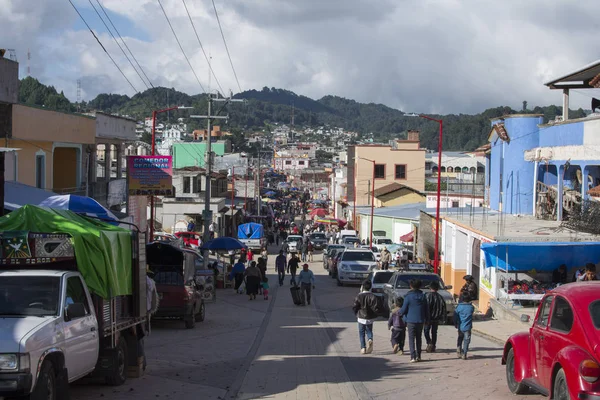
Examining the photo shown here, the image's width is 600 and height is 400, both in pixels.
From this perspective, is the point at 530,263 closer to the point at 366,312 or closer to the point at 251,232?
the point at 366,312

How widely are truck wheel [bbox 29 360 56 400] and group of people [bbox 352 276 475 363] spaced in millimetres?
7585

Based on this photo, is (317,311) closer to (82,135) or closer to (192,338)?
(192,338)

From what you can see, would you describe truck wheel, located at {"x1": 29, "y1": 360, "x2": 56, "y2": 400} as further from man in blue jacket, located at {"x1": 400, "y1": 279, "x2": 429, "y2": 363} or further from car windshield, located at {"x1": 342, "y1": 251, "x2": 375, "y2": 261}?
car windshield, located at {"x1": 342, "y1": 251, "x2": 375, "y2": 261}

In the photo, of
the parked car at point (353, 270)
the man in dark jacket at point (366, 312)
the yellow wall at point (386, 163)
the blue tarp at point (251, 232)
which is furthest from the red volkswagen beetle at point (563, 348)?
the yellow wall at point (386, 163)

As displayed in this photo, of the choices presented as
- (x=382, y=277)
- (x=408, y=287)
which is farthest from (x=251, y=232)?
(x=408, y=287)

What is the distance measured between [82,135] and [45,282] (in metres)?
23.1

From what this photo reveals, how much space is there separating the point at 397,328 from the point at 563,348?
6638mm

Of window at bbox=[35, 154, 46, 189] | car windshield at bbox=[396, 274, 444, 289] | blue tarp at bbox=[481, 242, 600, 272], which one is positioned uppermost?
window at bbox=[35, 154, 46, 189]

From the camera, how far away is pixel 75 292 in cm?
1057

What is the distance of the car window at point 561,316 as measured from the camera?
9.70 metres

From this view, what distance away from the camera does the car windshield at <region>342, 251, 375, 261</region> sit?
37000mm

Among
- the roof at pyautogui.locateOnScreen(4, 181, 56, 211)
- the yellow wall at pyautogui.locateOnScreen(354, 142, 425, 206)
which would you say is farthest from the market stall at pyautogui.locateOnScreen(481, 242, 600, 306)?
the yellow wall at pyautogui.locateOnScreen(354, 142, 425, 206)

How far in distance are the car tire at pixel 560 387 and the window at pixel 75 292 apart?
20.9ft

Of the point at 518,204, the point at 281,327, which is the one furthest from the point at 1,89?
the point at 518,204
